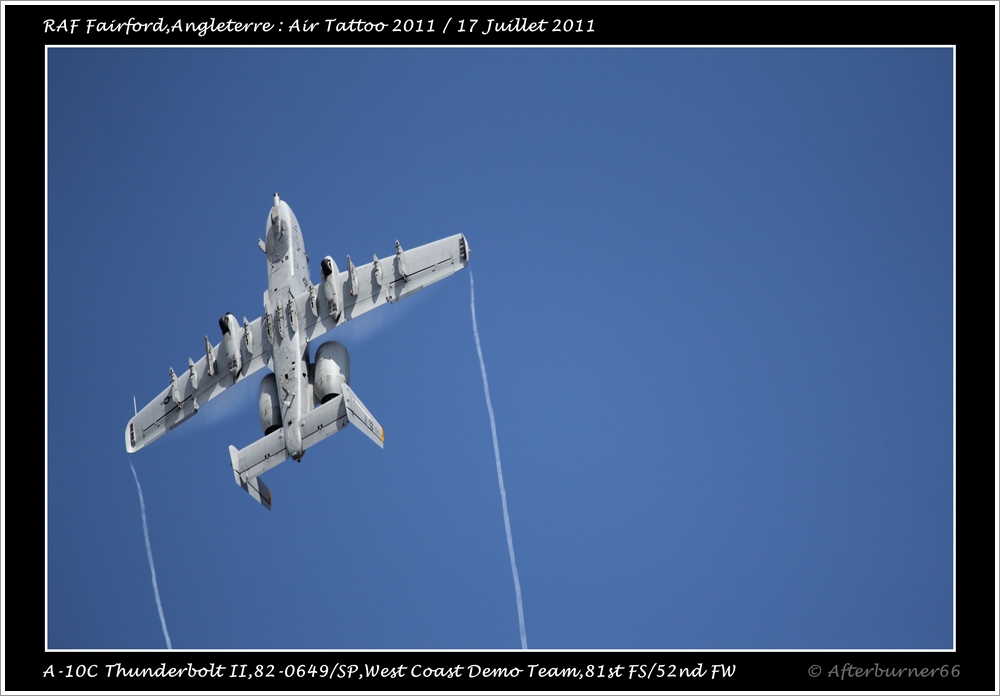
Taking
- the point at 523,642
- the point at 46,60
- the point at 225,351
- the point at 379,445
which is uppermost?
the point at 46,60

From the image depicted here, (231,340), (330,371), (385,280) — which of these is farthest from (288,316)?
(385,280)

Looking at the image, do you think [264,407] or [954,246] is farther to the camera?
[264,407]

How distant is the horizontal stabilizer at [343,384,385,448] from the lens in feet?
146

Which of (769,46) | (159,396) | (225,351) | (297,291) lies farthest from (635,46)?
(159,396)

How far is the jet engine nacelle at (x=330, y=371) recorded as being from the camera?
44875mm

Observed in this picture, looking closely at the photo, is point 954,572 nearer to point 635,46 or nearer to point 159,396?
point 635,46

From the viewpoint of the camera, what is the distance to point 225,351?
48156mm

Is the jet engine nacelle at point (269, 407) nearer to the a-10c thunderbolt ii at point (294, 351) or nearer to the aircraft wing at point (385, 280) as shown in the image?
the a-10c thunderbolt ii at point (294, 351)

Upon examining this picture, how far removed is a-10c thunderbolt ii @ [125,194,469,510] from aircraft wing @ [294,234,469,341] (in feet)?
0.11

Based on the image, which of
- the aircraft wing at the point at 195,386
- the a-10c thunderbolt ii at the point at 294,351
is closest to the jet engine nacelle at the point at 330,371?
the a-10c thunderbolt ii at the point at 294,351

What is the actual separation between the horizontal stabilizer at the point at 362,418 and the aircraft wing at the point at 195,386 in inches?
167

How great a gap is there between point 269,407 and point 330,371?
2542 mm

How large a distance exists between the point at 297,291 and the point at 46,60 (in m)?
11.1

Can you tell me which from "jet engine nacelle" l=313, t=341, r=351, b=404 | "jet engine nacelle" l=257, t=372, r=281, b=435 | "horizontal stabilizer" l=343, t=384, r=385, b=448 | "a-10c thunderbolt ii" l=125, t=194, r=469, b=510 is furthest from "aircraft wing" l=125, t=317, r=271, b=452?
"horizontal stabilizer" l=343, t=384, r=385, b=448
